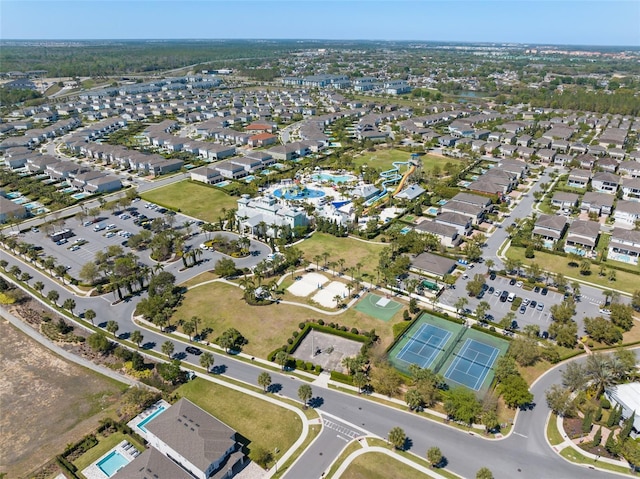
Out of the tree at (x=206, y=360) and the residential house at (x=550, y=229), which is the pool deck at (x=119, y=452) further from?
the residential house at (x=550, y=229)

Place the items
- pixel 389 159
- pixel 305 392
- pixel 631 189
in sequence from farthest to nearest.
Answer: pixel 389 159 → pixel 631 189 → pixel 305 392

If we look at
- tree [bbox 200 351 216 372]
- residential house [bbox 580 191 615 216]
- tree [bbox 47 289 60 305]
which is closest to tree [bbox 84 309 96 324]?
tree [bbox 47 289 60 305]

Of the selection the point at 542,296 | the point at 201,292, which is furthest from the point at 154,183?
the point at 542,296

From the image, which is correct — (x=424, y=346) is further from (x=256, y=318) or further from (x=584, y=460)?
(x=256, y=318)

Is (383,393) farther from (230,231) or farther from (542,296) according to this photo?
(230,231)

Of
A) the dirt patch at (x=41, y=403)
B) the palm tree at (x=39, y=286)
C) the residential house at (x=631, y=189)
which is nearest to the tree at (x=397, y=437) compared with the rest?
the dirt patch at (x=41, y=403)

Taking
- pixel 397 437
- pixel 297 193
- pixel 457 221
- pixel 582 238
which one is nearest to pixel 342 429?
pixel 397 437
